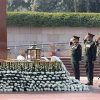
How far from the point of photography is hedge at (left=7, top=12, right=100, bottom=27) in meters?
30.1

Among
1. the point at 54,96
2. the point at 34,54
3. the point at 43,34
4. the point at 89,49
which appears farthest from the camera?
the point at 43,34

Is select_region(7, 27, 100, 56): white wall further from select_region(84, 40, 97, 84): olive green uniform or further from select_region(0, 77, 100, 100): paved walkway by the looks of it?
select_region(0, 77, 100, 100): paved walkway

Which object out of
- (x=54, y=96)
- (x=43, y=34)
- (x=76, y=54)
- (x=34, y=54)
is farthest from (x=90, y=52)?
(x=43, y=34)

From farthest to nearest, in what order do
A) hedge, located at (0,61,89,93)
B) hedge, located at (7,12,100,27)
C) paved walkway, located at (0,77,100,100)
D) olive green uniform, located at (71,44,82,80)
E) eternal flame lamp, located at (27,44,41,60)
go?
1. hedge, located at (7,12,100,27)
2. olive green uniform, located at (71,44,82,80)
3. eternal flame lamp, located at (27,44,41,60)
4. hedge, located at (0,61,89,93)
5. paved walkway, located at (0,77,100,100)

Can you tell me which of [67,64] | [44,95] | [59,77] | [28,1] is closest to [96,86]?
[59,77]

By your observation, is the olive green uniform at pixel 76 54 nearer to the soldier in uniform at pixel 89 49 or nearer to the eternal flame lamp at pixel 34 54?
the soldier in uniform at pixel 89 49

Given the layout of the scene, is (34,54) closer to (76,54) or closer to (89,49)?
(76,54)

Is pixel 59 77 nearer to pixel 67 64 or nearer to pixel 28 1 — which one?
pixel 67 64

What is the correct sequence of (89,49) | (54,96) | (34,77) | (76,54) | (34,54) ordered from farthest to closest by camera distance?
(76,54) < (89,49) < (34,54) < (34,77) < (54,96)

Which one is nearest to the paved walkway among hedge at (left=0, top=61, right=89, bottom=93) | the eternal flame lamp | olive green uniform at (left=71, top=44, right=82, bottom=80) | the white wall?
hedge at (left=0, top=61, right=89, bottom=93)

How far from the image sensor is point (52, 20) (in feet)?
98.9

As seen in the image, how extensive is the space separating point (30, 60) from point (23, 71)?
528 millimetres

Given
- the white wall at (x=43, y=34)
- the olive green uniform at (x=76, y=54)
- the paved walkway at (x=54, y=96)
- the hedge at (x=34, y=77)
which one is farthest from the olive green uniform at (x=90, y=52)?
the white wall at (x=43, y=34)

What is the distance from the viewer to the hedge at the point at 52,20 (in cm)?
3011
